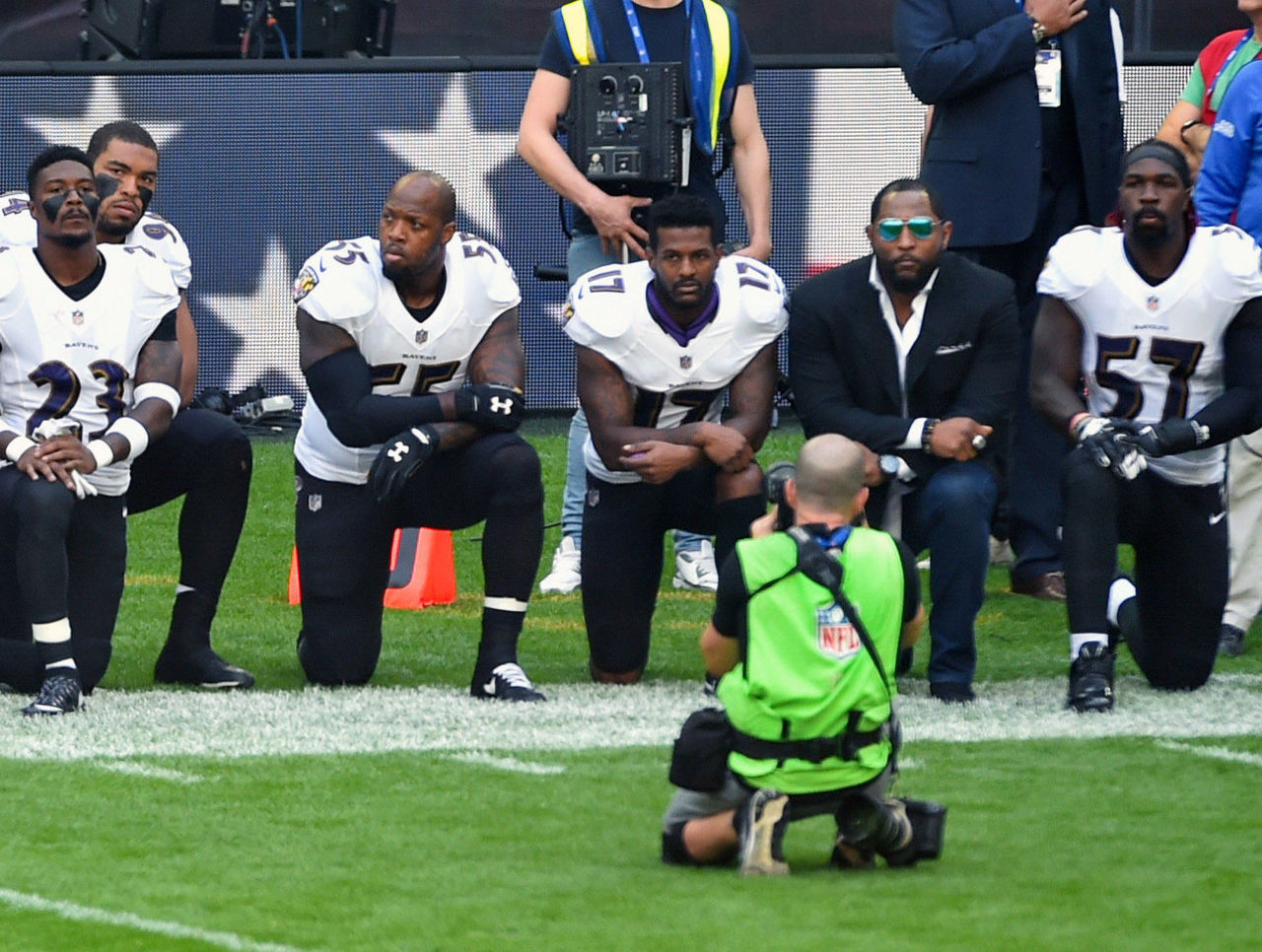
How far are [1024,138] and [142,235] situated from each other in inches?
114

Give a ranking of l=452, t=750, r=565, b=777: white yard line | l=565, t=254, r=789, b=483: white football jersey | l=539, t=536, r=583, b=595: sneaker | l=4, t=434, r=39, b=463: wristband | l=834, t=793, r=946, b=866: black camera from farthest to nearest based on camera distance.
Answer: l=539, t=536, r=583, b=595: sneaker, l=565, t=254, r=789, b=483: white football jersey, l=4, t=434, r=39, b=463: wristband, l=452, t=750, r=565, b=777: white yard line, l=834, t=793, r=946, b=866: black camera

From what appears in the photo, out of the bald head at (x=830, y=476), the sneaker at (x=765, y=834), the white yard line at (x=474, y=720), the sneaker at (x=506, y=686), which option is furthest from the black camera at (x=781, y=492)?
the sneaker at (x=506, y=686)

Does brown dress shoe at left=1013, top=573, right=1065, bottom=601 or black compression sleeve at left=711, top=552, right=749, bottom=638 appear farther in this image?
brown dress shoe at left=1013, top=573, right=1065, bottom=601

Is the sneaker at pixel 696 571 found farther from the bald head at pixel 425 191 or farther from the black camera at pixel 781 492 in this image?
the black camera at pixel 781 492

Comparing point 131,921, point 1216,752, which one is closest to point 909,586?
point 1216,752

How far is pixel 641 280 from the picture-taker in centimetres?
693

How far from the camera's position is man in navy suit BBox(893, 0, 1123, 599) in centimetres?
785

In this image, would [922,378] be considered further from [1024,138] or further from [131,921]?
[131,921]

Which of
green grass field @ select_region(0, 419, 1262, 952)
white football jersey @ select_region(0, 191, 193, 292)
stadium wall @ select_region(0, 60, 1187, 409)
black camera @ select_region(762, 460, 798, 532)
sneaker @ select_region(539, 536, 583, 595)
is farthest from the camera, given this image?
stadium wall @ select_region(0, 60, 1187, 409)

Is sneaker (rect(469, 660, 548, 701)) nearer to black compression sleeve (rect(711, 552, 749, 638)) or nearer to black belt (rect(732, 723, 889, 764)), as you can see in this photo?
black compression sleeve (rect(711, 552, 749, 638))

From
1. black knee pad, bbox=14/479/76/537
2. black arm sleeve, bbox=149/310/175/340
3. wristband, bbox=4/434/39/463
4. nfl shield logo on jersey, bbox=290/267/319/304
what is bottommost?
black knee pad, bbox=14/479/76/537

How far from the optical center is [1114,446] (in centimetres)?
641

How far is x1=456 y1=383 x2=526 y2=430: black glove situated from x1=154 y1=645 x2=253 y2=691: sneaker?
0.98 meters

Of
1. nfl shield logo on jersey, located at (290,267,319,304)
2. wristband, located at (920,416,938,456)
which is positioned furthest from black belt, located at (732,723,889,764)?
nfl shield logo on jersey, located at (290,267,319,304)
